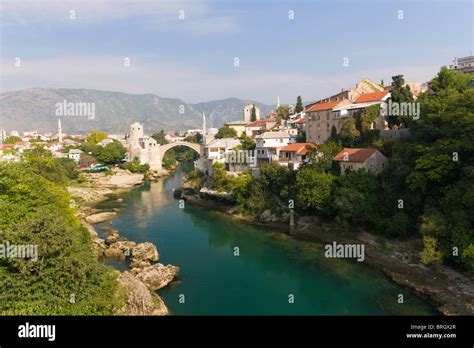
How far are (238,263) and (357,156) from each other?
12304 millimetres

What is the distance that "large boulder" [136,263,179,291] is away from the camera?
1795 cm

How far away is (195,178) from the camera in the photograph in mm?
42500

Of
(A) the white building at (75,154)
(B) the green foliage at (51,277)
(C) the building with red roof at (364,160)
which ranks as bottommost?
(B) the green foliage at (51,277)

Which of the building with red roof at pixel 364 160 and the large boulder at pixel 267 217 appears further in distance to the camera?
the large boulder at pixel 267 217

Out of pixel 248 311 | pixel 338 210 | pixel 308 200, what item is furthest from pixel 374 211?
pixel 248 311

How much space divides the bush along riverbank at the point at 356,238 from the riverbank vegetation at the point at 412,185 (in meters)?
0.28

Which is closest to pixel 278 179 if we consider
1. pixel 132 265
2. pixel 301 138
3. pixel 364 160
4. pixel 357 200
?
pixel 364 160

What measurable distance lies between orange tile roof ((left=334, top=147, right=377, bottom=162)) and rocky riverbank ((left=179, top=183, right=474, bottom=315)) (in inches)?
209

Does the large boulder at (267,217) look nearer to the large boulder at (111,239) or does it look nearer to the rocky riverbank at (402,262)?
the rocky riverbank at (402,262)

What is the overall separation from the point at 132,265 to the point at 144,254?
1.23 metres
